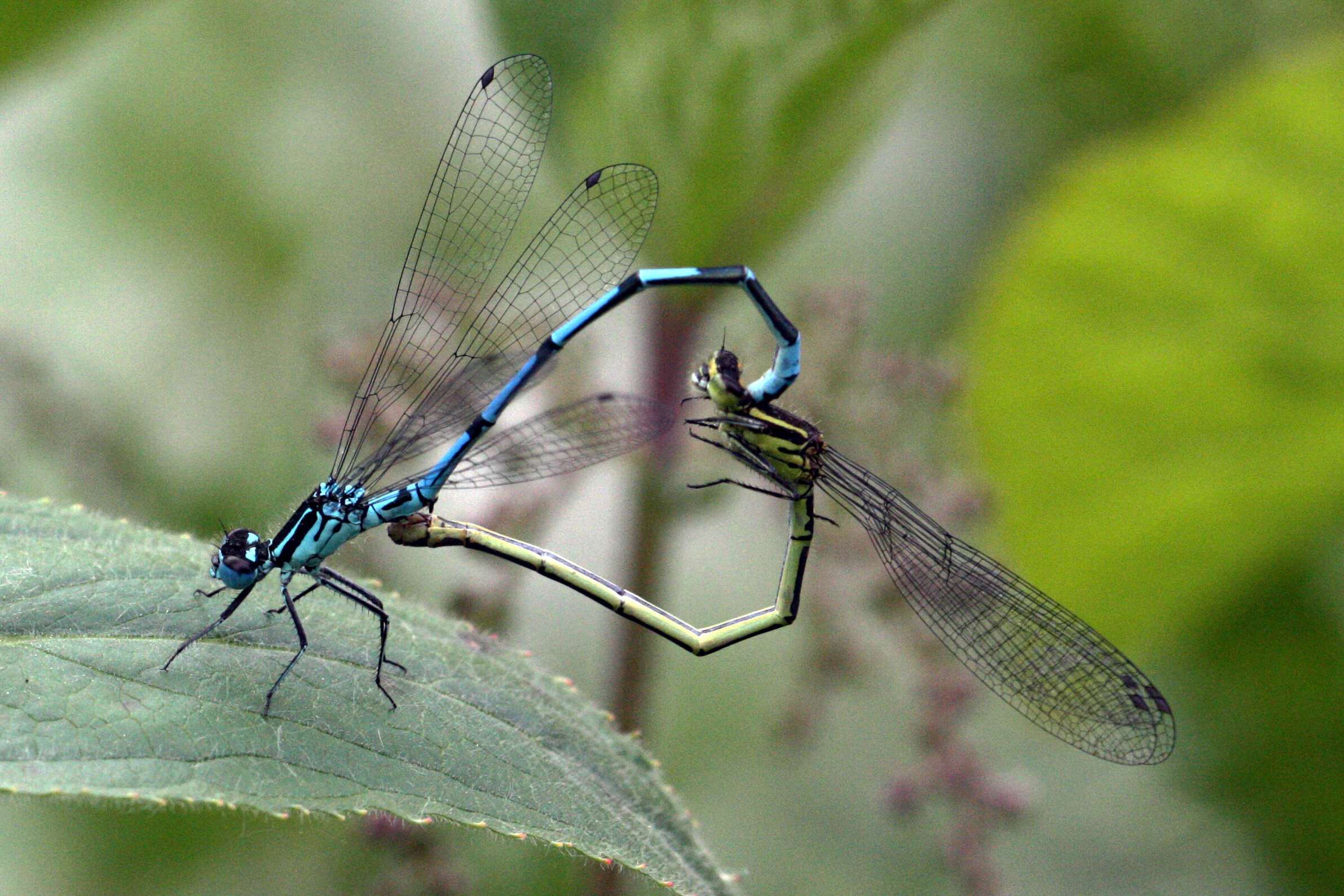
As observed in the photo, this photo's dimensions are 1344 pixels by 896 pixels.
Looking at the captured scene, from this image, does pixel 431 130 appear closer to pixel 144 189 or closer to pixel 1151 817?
pixel 144 189

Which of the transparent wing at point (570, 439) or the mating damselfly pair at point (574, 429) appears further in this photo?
the transparent wing at point (570, 439)

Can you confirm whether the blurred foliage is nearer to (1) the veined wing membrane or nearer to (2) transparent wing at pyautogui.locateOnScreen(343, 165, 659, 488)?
(1) the veined wing membrane

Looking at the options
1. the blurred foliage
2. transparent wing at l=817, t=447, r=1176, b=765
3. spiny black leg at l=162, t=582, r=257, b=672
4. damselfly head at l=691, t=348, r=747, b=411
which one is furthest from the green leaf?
the blurred foliage

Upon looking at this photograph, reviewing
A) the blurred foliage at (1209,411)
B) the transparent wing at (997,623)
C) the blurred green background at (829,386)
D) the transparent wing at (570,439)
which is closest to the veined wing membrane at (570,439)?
the transparent wing at (570,439)

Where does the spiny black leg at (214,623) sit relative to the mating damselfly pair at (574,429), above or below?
below

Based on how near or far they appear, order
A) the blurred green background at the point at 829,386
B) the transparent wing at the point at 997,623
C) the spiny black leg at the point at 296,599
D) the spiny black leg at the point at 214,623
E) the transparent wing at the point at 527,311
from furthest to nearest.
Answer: the blurred green background at the point at 829,386
the transparent wing at the point at 997,623
the transparent wing at the point at 527,311
the spiny black leg at the point at 296,599
the spiny black leg at the point at 214,623

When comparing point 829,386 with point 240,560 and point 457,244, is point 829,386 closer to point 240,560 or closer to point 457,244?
point 457,244

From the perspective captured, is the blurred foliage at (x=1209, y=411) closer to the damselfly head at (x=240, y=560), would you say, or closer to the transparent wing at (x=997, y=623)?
the transparent wing at (x=997, y=623)

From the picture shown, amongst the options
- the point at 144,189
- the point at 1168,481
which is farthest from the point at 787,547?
the point at 144,189
